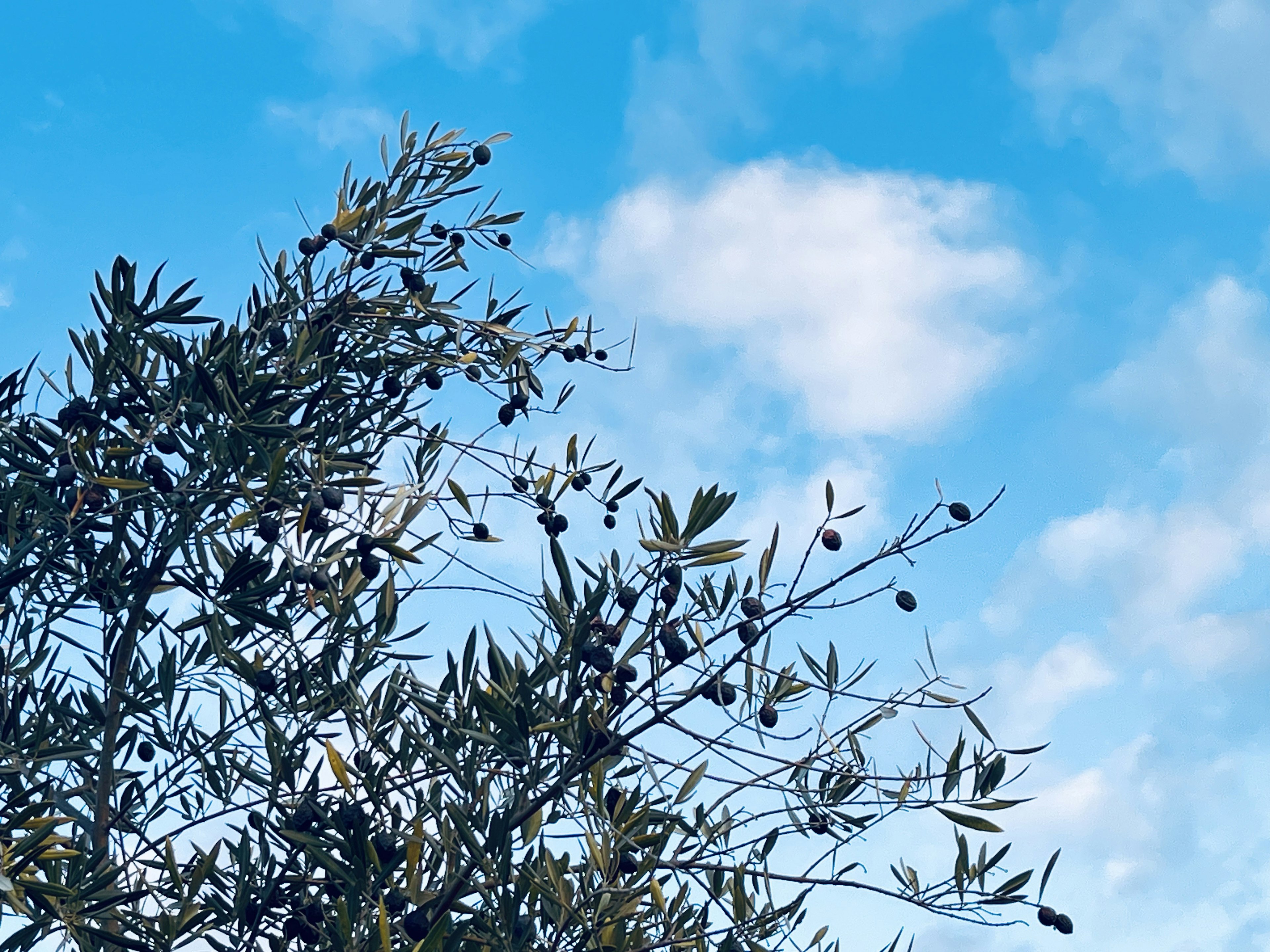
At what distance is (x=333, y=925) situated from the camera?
9.41 ft

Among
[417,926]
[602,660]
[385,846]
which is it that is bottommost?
[417,926]

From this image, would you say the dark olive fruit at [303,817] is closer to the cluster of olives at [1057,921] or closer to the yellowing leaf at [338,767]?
the yellowing leaf at [338,767]

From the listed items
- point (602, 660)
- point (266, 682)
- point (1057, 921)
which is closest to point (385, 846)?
point (266, 682)

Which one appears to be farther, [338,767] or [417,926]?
[338,767]

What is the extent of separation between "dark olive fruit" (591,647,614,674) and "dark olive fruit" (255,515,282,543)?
2.87 feet

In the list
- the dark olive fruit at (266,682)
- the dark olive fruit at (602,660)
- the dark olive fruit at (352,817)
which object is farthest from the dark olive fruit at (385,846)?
the dark olive fruit at (602,660)

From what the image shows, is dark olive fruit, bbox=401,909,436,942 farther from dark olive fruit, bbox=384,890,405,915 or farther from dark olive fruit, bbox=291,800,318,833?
dark olive fruit, bbox=291,800,318,833

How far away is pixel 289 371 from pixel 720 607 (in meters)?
1.56

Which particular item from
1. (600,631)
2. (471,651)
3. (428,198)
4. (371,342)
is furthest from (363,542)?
(428,198)

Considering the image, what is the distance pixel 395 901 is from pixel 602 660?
Answer: 0.77m

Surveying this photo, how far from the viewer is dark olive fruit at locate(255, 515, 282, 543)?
2.82 m

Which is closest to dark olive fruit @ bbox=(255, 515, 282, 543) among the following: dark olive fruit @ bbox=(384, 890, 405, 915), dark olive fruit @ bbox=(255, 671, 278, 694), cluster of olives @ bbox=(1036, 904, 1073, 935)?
Result: dark olive fruit @ bbox=(255, 671, 278, 694)

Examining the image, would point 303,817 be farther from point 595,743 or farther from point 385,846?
point 595,743

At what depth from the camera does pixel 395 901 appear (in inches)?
106
